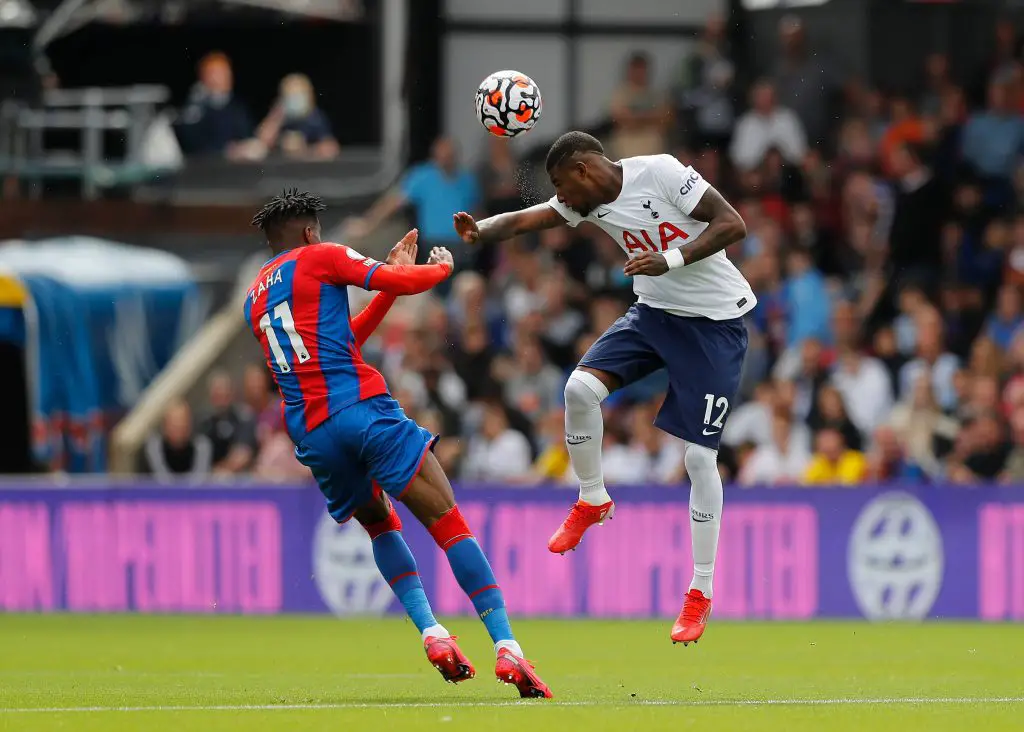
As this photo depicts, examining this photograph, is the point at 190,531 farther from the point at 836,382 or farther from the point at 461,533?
the point at 461,533

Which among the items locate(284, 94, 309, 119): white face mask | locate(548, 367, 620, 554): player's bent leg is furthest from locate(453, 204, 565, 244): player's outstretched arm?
locate(284, 94, 309, 119): white face mask

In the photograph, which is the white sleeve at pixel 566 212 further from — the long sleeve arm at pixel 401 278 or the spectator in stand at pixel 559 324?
the spectator in stand at pixel 559 324

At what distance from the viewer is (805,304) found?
19281 mm

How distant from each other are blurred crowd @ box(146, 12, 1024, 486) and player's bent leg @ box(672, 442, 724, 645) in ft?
21.5

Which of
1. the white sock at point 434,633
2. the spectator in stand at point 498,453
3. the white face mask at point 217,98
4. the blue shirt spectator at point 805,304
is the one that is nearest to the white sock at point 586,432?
the white sock at point 434,633

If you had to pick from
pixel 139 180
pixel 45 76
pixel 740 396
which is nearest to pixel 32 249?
pixel 139 180

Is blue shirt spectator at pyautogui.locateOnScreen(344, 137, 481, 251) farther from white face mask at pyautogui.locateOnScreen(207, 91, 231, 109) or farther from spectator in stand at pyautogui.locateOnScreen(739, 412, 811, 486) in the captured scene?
spectator in stand at pyautogui.locateOnScreen(739, 412, 811, 486)

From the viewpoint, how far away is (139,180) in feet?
76.8

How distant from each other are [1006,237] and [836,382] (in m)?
2.68

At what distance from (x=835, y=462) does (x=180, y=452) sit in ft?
21.3

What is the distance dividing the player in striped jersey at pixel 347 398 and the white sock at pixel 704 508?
153cm

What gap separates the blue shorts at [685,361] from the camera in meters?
11.0

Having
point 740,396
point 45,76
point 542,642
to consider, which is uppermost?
point 45,76

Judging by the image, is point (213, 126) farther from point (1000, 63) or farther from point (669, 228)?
point (669, 228)
